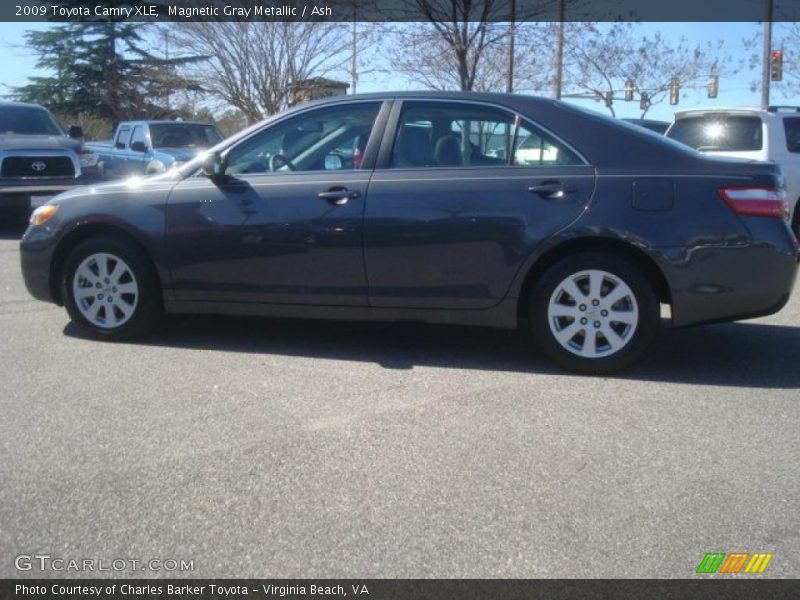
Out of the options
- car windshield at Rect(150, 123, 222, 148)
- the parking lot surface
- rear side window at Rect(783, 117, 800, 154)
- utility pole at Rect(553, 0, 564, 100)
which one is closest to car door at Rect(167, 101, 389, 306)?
→ the parking lot surface

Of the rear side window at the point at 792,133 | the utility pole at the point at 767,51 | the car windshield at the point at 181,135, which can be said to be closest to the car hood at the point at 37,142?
the car windshield at the point at 181,135

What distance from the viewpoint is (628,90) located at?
2717 centimetres

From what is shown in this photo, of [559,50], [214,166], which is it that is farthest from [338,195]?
[559,50]

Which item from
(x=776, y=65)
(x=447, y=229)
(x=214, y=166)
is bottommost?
(x=447, y=229)

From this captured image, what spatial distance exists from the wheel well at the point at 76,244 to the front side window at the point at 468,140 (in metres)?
1.84

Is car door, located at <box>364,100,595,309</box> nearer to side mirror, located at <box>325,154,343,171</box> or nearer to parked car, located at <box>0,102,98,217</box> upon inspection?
side mirror, located at <box>325,154,343,171</box>

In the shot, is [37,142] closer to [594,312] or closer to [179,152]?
[179,152]

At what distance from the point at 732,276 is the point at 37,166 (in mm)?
10516

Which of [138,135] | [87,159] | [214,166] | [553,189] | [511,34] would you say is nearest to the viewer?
[553,189]

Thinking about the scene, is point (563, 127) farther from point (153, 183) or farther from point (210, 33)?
point (210, 33)

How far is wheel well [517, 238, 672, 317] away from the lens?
512cm

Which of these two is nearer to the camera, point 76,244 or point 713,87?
point 76,244

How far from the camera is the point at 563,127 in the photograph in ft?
17.2

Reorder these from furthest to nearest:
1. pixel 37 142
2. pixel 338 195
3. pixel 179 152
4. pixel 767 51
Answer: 1. pixel 767 51
2. pixel 179 152
3. pixel 37 142
4. pixel 338 195
